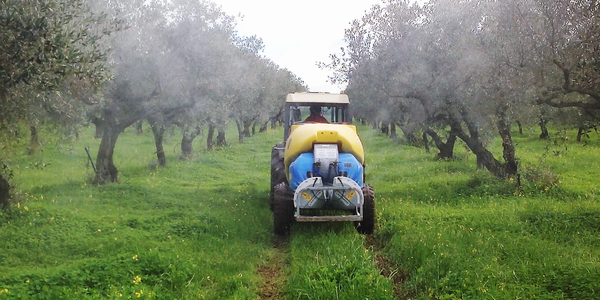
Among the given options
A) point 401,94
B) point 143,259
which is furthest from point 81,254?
point 401,94

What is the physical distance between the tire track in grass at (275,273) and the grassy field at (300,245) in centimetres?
2

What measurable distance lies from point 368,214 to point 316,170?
4.54 ft

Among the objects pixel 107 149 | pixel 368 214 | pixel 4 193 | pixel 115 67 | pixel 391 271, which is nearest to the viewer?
pixel 391 271

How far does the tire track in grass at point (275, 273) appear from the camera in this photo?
7270 mm

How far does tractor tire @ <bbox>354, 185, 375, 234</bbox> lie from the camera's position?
9.75 m

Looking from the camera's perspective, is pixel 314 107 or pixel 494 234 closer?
pixel 494 234

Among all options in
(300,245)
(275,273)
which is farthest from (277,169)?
(275,273)

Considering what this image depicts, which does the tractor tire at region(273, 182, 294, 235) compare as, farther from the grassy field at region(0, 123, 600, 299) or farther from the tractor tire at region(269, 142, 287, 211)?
the tractor tire at region(269, 142, 287, 211)

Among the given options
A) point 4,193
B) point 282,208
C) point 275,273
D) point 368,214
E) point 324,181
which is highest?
point 324,181

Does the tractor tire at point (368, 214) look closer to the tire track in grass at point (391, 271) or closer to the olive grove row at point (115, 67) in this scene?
the tire track in grass at point (391, 271)

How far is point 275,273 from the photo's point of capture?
321 inches

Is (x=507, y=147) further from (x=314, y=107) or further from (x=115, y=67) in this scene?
(x=115, y=67)

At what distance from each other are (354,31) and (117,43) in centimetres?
876

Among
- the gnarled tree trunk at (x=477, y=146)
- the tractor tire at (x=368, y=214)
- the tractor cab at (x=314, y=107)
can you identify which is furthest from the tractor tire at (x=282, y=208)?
the gnarled tree trunk at (x=477, y=146)
